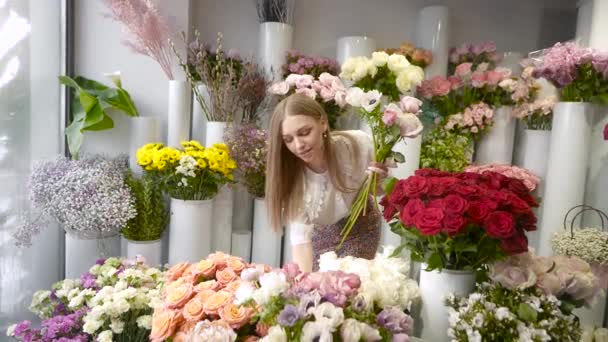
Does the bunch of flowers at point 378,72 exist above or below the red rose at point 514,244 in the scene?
above

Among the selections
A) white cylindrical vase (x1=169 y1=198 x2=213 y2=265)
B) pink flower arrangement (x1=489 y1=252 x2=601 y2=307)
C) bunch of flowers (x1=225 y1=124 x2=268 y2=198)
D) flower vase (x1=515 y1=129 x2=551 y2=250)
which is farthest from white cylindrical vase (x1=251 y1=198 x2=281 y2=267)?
pink flower arrangement (x1=489 y1=252 x2=601 y2=307)

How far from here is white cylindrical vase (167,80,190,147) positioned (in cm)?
259

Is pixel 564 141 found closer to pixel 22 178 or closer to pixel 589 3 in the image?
pixel 589 3

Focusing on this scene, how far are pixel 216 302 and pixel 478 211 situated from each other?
0.55 meters

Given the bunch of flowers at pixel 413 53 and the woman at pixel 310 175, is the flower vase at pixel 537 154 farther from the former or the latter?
the woman at pixel 310 175

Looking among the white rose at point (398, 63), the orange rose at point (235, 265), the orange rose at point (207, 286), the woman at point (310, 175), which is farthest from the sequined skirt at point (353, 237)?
the orange rose at point (207, 286)

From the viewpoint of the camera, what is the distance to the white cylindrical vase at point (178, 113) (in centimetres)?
259

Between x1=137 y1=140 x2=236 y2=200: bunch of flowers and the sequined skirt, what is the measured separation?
737 millimetres

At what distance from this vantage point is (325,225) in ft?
6.09

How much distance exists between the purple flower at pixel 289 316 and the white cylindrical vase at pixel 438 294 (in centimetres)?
37

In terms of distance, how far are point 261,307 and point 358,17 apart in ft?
9.68

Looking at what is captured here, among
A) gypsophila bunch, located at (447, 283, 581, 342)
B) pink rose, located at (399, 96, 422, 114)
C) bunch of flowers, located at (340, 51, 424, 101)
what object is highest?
bunch of flowers, located at (340, 51, 424, 101)

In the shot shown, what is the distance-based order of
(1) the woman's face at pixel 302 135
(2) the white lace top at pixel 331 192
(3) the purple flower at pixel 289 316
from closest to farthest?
(3) the purple flower at pixel 289 316
(1) the woman's face at pixel 302 135
(2) the white lace top at pixel 331 192

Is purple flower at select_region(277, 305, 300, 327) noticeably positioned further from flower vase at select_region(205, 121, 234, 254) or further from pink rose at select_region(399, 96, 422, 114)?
flower vase at select_region(205, 121, 234, 254)
